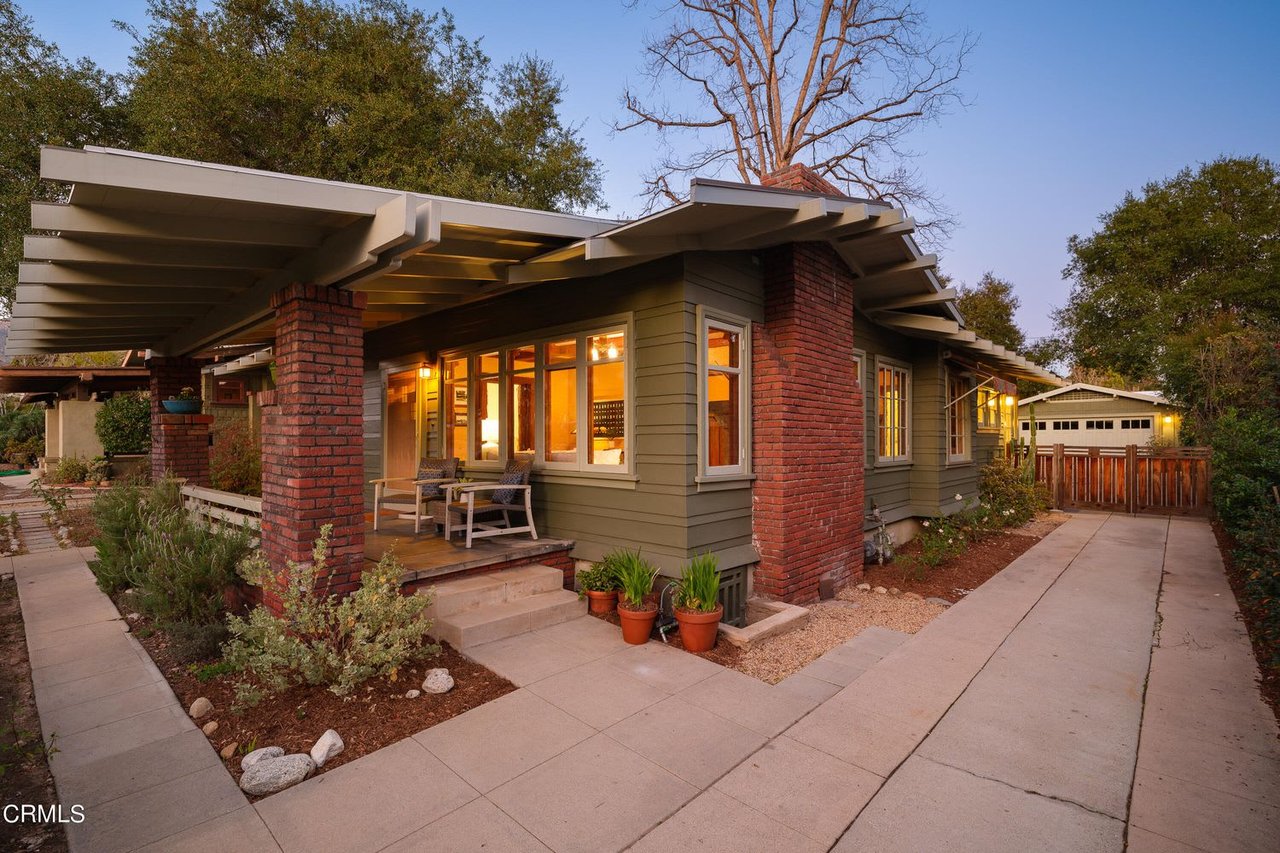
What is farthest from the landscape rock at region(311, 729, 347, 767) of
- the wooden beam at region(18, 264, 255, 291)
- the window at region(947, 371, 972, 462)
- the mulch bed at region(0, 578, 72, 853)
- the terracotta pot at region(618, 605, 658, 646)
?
the window at region(947, 371, 972, 462)

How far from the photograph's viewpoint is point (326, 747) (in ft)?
9.59

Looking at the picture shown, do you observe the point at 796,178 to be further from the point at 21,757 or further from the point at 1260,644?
the point at 21,757

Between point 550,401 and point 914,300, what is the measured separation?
454 cm

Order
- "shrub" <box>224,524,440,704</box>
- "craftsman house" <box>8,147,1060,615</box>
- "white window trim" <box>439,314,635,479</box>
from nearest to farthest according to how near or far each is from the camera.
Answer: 1. "shrub" <box>224,524,440,704</box>
2. "craftsman house" <box>8,147,1060,615</box>
3. "white window trim" <box>439,314,635,479</box>

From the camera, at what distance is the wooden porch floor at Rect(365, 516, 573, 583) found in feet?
15.4

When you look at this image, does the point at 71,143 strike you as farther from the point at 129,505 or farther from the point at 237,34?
the point at 129,505

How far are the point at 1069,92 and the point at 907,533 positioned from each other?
17993mm

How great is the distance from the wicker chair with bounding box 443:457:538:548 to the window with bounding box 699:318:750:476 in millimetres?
1865

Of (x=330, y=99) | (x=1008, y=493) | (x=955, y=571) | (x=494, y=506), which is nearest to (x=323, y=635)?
(x=494, y=506)

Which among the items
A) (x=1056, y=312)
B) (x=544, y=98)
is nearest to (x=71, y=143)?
(x=544, y=98)

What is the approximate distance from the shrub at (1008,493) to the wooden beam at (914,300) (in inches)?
194

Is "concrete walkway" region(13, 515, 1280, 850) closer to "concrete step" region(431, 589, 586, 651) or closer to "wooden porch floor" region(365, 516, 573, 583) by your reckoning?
"concrete step" region(431, 589, 586, 651)

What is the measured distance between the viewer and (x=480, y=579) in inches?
191

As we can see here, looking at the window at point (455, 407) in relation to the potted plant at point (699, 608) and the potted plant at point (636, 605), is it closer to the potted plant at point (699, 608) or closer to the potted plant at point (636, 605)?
the potted plant at point (636, 605)
